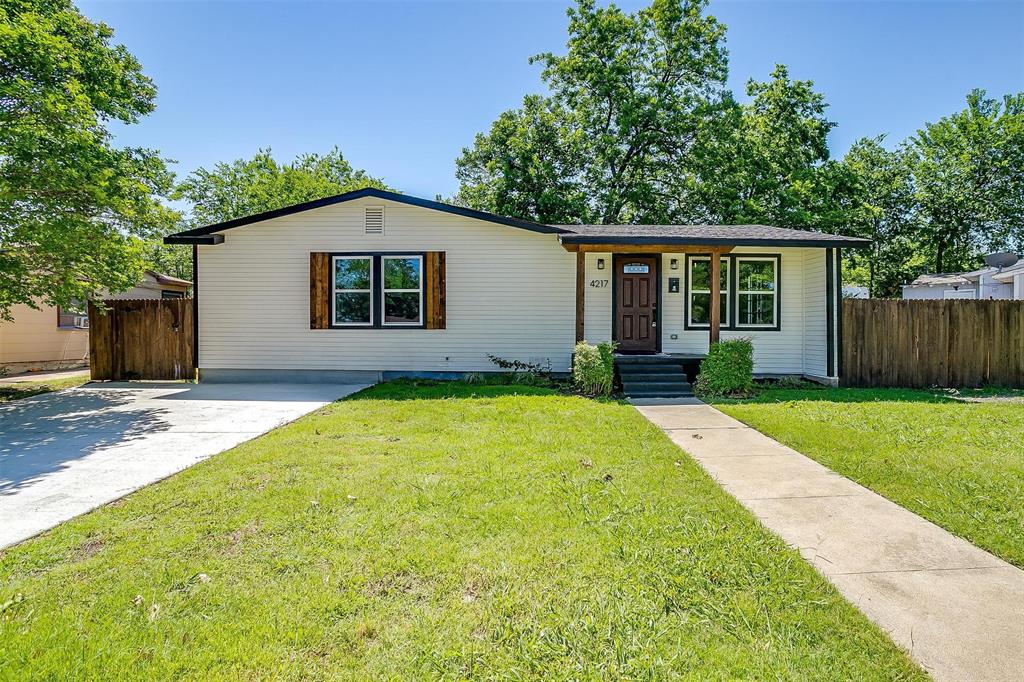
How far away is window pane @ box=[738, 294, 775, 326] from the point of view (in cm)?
1090

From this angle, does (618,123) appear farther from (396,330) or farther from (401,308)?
(396,330)

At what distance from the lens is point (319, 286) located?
10.6 m

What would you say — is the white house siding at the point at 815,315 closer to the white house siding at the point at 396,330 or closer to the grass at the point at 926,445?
the grass at the point at 926,445

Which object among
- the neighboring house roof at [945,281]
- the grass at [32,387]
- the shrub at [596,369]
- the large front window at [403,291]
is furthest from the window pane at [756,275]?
the neighboring house roof at [945,281]

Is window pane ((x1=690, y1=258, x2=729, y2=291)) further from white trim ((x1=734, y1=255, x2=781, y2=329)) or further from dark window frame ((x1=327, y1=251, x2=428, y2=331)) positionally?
dark window frame ((x1=327, y1=251, x2=428, y2=331))

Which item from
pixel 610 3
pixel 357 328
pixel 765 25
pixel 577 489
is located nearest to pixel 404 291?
pixel 357 328

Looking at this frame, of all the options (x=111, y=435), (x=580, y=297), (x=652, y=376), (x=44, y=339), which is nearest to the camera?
(x=111, y=435)

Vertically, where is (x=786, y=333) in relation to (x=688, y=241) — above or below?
below

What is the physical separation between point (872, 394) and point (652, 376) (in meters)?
3.83

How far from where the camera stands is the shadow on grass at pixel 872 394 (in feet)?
27.7

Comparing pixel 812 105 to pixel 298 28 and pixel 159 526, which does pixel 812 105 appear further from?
pixel 159 526

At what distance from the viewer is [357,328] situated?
1077cm

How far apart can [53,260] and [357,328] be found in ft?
17.0

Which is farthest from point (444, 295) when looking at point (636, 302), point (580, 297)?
point (636, 302)
